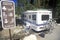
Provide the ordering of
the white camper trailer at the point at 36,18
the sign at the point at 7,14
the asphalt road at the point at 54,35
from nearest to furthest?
the sign at the point at 7,14, the white camper trailer at the point at 36,18, the asphalt road at the point at 54,35

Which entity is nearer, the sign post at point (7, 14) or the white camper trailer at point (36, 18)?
the sign post at point (7, 14)

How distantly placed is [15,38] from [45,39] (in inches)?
24.2

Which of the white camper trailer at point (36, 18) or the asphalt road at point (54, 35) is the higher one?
the white camper trailer at point (36, 18)

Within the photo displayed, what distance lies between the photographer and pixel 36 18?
3859 mm

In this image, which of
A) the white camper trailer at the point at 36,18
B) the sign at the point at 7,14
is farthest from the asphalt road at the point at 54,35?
the sign at the point at 7,14

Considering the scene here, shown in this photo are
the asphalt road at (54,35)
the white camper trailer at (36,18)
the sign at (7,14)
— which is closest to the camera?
the sign at (7,14)

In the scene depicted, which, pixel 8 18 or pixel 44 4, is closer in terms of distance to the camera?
pixel 8 18

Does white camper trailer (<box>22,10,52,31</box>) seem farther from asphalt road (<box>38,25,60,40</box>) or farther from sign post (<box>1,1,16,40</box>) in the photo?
sign post (<box>1,1,16,40</box>)

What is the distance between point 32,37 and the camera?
12.9ft

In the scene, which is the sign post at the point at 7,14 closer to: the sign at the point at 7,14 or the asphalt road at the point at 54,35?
the sign at the point at 7,14

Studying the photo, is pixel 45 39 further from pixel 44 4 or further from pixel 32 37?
pixel 44 4

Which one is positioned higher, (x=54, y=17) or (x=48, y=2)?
(x=48, y=2)

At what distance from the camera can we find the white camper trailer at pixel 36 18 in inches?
151

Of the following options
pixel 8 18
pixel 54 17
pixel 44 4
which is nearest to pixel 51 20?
pixel 54 17
